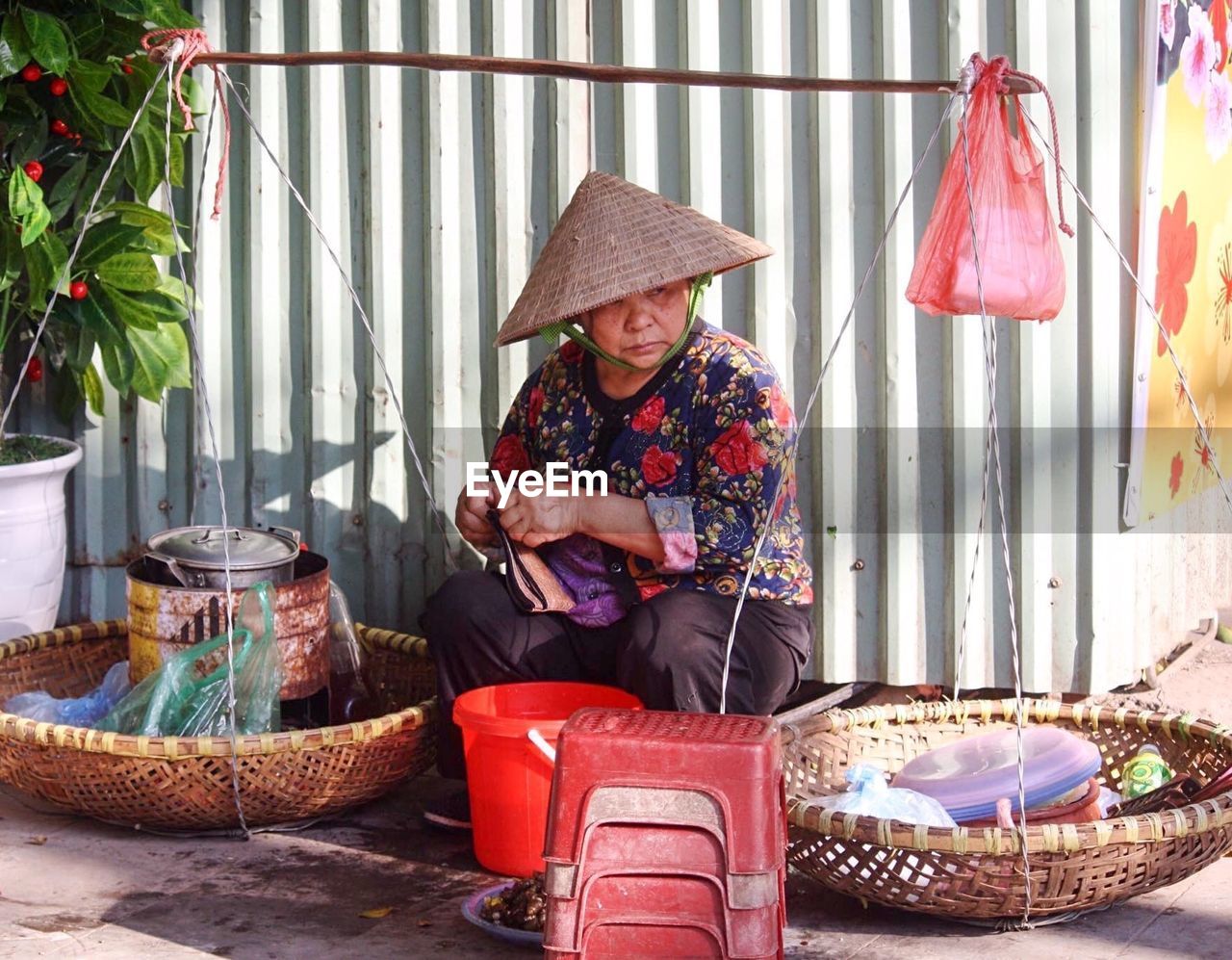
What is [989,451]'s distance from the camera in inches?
137

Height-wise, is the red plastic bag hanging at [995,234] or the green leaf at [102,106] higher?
the green leaf at [102,106]

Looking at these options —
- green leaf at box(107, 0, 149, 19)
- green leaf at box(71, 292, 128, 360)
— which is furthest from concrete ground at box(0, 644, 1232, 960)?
green leaf at box(107, 0, 149, 19)

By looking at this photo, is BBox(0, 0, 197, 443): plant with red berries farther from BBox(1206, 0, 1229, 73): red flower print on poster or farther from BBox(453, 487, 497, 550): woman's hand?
BBox(1206, 0, 1229, 73): red flower print on poster

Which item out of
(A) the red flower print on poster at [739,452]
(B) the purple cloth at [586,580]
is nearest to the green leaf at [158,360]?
(B) the purple cloth at [586,580]

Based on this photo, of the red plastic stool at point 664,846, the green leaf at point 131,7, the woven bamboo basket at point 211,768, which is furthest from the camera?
the green leaf at point 131,7

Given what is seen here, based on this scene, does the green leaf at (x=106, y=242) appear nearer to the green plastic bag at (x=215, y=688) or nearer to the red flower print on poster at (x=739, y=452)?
the green plastic bag at (x=215, y=688)

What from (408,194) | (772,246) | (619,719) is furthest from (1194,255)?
(619,719)

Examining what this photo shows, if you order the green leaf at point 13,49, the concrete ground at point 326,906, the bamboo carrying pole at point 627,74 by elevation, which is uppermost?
the green leaf at point 13,49

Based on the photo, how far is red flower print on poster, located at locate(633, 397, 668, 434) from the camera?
3.19 metres

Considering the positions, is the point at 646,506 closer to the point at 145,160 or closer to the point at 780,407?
the point at 780,407

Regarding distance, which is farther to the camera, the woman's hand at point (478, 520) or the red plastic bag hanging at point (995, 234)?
the woman's hand at point (478, 520)

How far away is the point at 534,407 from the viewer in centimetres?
343

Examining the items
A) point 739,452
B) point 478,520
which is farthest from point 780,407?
point 478,520

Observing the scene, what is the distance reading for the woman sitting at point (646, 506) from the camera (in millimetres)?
3041
